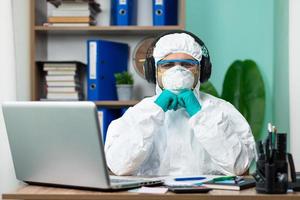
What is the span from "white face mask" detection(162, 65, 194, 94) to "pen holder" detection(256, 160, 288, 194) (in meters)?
0.83

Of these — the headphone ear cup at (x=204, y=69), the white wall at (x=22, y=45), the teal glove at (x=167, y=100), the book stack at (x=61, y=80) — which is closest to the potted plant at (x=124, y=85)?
the book stack at (x=61, y=80)

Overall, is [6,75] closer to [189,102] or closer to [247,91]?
[189,102]

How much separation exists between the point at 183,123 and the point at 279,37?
1359 mm

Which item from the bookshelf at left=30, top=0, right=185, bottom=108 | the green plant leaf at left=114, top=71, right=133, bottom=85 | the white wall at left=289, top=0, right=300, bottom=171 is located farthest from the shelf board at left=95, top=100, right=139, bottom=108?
the white wall at left=289, top=0, right=300, bottom=171

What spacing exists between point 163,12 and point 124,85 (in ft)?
1.52

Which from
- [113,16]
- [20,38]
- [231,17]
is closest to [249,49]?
[231,17]

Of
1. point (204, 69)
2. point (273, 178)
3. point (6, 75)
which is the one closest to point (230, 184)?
point (273, 178)

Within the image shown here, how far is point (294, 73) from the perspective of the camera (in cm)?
327

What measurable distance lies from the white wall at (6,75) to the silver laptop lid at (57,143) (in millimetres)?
1356

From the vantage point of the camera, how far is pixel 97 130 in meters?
1.54

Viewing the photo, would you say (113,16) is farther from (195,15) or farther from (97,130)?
(97,130)

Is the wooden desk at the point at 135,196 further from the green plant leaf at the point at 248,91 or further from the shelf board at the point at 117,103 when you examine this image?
the green plant leaf at the point at 248,91

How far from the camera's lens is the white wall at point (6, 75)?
305 centimetres

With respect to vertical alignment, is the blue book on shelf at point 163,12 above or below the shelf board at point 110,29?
above
